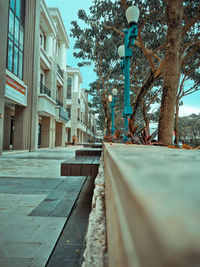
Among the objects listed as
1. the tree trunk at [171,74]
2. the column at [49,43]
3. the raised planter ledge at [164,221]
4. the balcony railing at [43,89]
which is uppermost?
Result: the column at [49,43]

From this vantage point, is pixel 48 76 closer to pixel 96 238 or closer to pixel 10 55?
pixel 10 55

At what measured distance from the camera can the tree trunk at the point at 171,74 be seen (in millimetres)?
5316

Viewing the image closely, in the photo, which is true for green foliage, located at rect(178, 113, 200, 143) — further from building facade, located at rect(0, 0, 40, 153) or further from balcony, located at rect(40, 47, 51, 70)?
building facade, located at rect(0, 0, 40, 153)

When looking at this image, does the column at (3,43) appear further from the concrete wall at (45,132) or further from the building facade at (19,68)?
the concrete wall at (45,132)

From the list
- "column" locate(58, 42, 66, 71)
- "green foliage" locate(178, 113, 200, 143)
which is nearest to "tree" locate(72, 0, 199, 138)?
"column" locate(58, 42, 66, 71)

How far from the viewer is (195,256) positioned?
0.48ft

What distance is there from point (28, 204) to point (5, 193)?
0.85 metres

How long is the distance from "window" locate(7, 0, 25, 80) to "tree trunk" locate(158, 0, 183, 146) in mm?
10059

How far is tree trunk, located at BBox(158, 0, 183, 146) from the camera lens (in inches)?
209

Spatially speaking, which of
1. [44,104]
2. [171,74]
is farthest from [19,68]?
[171,74]

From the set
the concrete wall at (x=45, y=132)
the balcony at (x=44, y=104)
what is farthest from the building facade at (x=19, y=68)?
the concrete wall at (x=45, y=132)

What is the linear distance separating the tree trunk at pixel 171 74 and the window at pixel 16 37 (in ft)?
33.0

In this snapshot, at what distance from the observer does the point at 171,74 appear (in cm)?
539

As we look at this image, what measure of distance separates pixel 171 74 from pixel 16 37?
1172 cm
